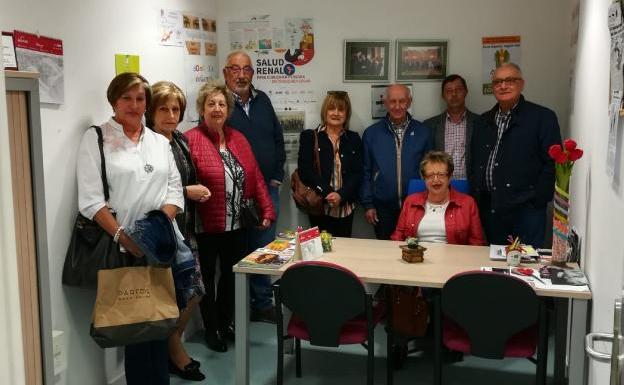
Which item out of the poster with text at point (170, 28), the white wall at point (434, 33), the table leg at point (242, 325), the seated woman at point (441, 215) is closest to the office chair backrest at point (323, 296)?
the table leg at point (242, 325)

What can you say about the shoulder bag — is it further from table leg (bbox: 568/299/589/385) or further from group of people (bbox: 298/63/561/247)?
table leg (bbox: 568/299/589/385)

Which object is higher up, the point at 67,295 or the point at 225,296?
the point at 67,295

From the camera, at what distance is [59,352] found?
2.54 m

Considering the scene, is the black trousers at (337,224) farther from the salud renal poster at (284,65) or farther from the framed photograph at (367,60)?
the framed photograph at (367,60)

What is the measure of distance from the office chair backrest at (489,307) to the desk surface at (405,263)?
85 millimetres

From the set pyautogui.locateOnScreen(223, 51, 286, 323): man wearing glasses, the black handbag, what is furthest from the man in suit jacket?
the black handbag

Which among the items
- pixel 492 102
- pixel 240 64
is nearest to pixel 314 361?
pixel 240 64

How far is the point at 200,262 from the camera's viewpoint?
337cm

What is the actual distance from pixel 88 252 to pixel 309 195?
165cm

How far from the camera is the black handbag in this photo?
8.29ft

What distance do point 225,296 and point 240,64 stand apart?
1420 millimetres

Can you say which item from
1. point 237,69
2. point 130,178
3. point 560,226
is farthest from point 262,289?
point 560,226

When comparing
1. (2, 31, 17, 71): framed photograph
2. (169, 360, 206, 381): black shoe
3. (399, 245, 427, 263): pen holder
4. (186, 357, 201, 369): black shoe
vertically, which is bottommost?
(169, 360, 206, 381): black shoe

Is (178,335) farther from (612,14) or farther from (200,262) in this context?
(612,14)
